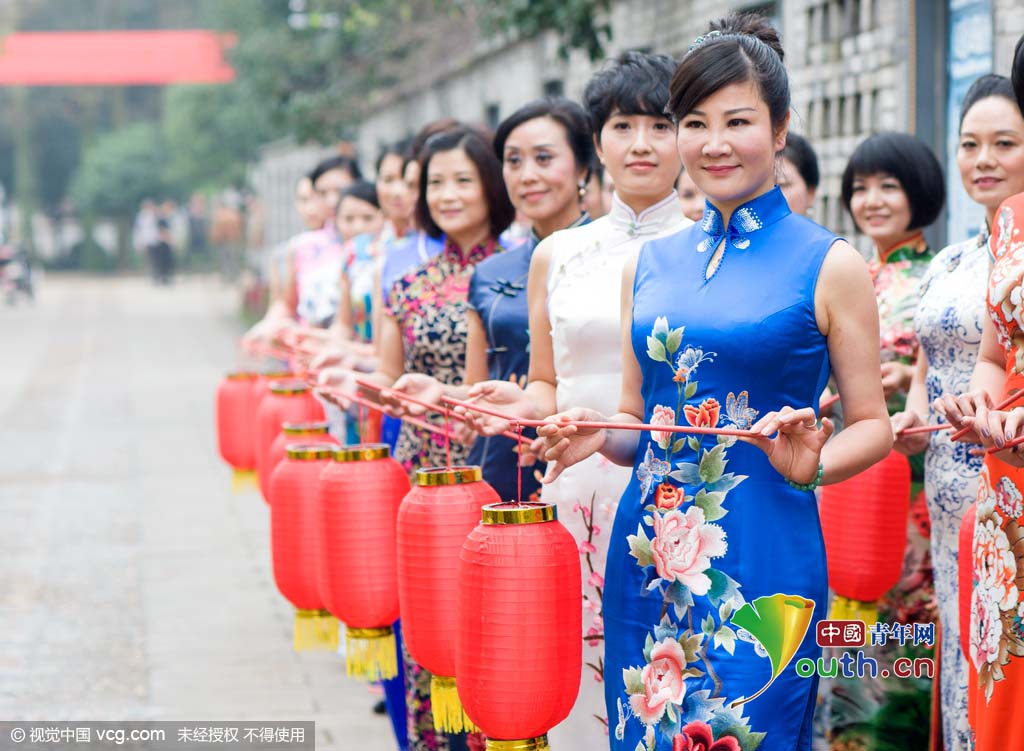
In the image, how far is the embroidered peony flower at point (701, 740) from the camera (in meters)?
2.86

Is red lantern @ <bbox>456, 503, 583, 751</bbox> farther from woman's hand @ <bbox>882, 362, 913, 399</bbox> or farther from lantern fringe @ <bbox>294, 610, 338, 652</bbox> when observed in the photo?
woman's hand @ <bbox>882, 362, 913, 399</bbox>

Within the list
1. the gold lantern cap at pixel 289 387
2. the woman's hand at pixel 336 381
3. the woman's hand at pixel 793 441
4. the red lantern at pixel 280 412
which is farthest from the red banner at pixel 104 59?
the woman's hand at pixel 793 441

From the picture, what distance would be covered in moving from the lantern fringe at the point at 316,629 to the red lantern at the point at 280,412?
1352 millimetres

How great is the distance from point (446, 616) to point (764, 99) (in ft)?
4.37

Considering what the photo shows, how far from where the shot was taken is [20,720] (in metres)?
5.77

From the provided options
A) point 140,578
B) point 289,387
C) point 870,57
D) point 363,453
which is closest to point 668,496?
point 363,453

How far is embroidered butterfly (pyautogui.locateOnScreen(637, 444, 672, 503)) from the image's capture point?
116 inches

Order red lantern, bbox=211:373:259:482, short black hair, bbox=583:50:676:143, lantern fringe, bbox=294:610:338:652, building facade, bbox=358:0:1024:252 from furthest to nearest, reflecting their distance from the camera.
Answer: red lantern, bbox=211:373:259:482, building facade, bbox=358:0:1024:252, lantern fringe, bbox=294:610:338:652, short black hair, bbox=583:50:676:143

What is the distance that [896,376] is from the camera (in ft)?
14.4

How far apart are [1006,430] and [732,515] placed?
0.51 metres

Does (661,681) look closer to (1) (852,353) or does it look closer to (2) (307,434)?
(1) (852,353)

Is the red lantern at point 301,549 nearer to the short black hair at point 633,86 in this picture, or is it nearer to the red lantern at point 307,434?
the red lantern at point 307,434

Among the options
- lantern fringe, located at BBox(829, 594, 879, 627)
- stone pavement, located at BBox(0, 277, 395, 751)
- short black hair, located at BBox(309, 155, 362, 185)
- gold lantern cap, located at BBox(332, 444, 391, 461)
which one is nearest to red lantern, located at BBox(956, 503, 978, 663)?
lantern fringe, located at BBox(829, 594, 879, 627)

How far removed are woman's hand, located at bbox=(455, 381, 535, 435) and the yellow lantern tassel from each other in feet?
2.39
